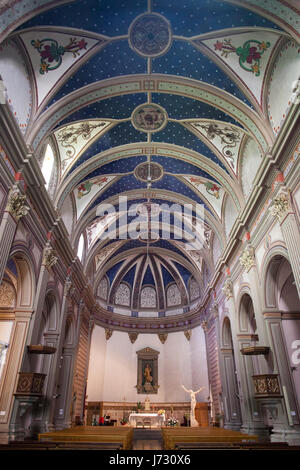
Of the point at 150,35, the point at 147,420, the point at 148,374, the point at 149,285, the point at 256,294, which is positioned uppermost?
the point at 150,35

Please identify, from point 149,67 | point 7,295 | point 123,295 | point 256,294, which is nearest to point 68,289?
point 7,295

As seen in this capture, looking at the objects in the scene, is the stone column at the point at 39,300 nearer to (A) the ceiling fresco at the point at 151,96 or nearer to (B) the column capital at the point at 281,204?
(A) the ceiling fresco at the point at 151,96

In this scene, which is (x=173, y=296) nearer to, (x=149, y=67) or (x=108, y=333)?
(x=108, y=333)

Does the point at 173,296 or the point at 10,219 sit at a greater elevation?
the point at 173,296

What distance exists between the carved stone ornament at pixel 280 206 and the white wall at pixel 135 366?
14.9 metres

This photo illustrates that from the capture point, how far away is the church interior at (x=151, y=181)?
922 cm

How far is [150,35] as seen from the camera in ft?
33.7

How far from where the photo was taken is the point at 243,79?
10.7m

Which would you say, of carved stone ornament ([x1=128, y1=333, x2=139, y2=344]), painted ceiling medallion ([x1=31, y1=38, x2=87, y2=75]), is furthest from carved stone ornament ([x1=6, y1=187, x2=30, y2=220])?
carved stone ornament ([x1=128, y1=333, x2=139, y2=344])
